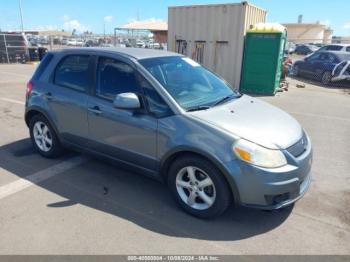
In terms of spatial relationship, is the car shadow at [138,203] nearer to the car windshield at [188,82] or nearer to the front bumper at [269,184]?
the front bumper at [269,184]

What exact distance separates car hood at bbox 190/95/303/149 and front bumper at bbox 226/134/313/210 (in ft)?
0.69

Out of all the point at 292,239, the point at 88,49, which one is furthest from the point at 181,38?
the point at 292,239

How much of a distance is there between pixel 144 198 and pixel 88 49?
2.11 meters

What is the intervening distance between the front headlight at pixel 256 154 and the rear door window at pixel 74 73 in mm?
2193

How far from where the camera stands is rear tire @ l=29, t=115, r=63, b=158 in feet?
15.4

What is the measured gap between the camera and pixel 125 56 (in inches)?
148

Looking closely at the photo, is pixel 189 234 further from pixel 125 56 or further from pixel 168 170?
pixel 125 56

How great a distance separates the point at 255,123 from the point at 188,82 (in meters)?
1.03

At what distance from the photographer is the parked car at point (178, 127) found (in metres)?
2.96

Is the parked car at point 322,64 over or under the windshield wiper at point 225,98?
under

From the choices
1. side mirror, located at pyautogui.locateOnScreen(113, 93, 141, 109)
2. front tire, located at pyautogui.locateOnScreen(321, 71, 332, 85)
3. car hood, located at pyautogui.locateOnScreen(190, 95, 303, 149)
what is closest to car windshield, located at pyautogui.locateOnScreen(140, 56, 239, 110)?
car hood, located at pyautogui.locateOnScreen(190, 95, 303, 149)

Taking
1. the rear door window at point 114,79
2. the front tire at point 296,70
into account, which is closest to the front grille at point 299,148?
the rear door window at point 114,79

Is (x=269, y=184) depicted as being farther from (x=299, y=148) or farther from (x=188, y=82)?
(x=188, y=82)

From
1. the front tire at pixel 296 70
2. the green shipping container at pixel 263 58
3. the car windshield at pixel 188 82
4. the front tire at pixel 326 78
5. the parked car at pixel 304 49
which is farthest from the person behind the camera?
the parked car at pixel 304 49
